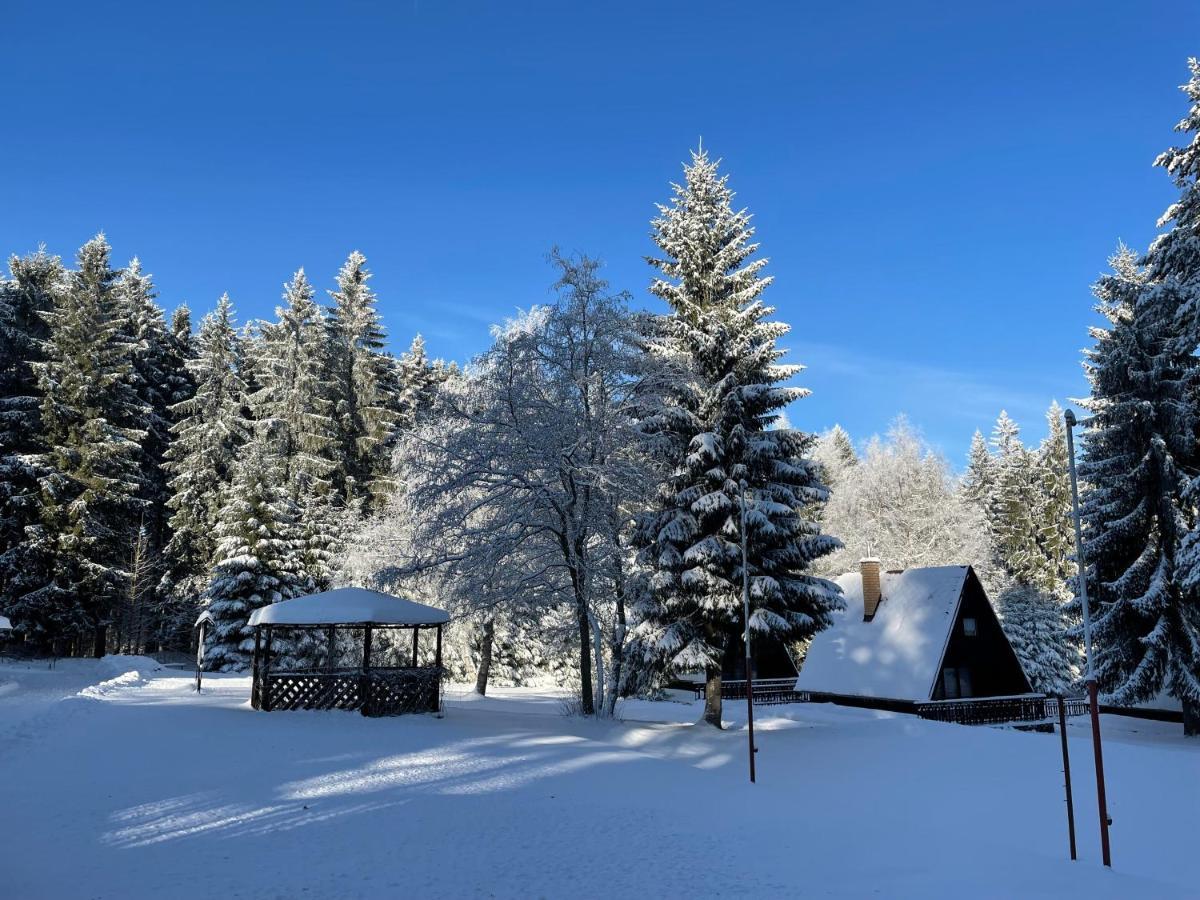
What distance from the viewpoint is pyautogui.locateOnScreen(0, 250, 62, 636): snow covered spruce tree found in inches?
1423

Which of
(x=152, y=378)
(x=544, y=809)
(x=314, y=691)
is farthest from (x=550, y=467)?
(x=152, y=378)

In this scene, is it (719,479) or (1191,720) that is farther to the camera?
(1191,720)

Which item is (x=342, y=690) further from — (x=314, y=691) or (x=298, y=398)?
(x=298, y=398)

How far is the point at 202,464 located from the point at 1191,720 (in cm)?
4554

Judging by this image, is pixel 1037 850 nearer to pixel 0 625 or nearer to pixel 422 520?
pixel 422 520

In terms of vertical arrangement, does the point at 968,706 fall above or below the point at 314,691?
below

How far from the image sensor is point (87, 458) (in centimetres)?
3791

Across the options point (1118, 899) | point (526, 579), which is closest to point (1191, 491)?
point (1118, 899)

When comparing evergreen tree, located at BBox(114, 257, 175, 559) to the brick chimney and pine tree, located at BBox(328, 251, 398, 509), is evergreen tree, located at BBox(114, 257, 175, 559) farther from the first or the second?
the brick chimney

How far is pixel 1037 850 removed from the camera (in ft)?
38.8

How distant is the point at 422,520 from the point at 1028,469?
140 feet

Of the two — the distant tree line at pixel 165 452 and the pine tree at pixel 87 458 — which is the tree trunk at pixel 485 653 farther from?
the pine tree at pixel 87 458

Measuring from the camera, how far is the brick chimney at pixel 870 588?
98.5ft

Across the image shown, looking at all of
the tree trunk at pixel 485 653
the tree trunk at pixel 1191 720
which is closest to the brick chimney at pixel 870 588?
the tree trunk at pixel 1191 720
